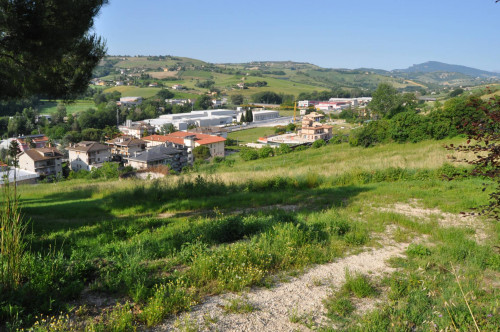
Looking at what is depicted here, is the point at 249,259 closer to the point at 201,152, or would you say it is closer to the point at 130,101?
the point at 201,152

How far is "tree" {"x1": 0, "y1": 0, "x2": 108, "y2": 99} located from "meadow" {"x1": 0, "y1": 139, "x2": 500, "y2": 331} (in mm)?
3076

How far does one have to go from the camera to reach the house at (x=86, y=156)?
2008 inches

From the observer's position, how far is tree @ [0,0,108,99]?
21.3 ft

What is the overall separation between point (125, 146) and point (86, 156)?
6.73m

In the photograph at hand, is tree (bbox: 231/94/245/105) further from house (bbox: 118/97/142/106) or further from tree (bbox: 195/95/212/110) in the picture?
house (bbox: 118/97/142/106)

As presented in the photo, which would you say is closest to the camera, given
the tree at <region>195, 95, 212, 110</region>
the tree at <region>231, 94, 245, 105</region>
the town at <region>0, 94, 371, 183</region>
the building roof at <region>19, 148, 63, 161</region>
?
the building roof at <region>19, 148, 63, 161</region>

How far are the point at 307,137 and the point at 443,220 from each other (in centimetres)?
5468

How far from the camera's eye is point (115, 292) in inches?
159

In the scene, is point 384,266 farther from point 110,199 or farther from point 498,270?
point 110,199

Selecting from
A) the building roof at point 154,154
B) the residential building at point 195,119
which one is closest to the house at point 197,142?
the building roof at point 154,154

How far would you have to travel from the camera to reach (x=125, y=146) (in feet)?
185

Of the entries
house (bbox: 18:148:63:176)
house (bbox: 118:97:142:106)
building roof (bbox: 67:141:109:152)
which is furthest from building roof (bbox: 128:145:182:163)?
house (bbox: 118:97:142:106)

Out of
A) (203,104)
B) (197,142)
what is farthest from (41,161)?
(203,104)

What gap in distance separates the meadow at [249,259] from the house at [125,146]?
48674 millimetres
